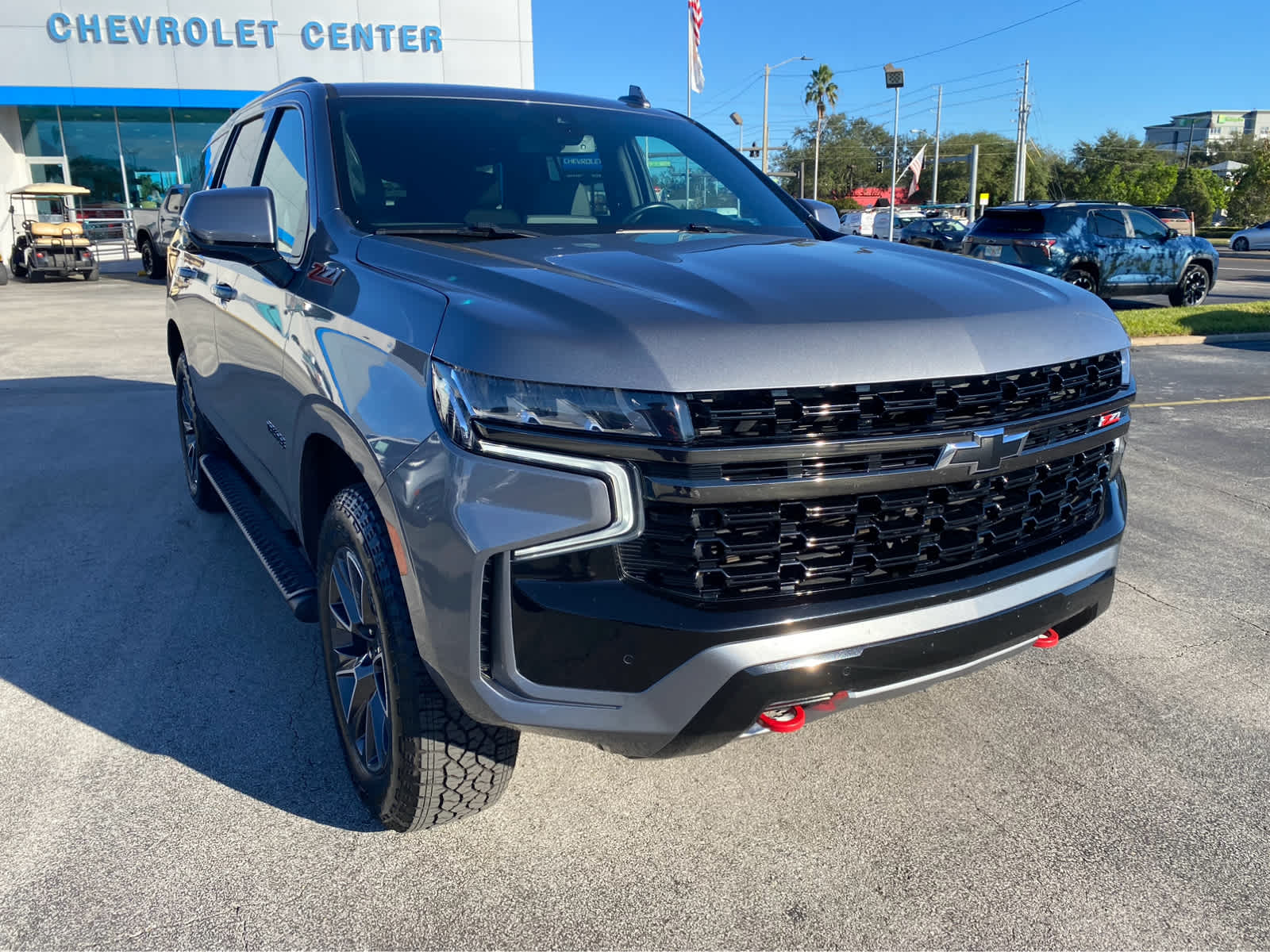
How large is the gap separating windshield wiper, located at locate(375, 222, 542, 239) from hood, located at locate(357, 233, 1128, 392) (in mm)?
178

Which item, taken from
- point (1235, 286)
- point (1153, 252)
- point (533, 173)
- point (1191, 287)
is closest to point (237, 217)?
point (533, 173)

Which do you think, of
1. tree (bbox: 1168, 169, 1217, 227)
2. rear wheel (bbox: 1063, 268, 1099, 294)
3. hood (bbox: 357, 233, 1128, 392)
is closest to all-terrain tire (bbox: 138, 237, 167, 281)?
rear wheel (bbox: 1063, 268, 1099, 294)

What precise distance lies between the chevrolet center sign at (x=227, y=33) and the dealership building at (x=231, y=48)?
0.07 feet

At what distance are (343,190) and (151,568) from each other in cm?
236

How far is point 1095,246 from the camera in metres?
15.2

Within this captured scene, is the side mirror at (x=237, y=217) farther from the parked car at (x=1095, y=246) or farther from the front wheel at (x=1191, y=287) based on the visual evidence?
the front wheel at (x=1191, y=287)

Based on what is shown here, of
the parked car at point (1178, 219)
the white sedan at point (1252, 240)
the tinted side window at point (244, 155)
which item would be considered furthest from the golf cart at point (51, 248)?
the white sedan at point (1252, 240)

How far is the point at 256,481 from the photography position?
3.75m

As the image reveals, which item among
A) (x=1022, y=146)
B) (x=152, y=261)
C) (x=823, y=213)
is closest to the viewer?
(x=823, y=213)

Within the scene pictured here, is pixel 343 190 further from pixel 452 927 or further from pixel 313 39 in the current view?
pixel 313 39

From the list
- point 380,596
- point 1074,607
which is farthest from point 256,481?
point 1074,607

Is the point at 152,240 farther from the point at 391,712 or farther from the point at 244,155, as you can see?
the point at 391,712

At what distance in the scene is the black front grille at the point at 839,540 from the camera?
1.91 m

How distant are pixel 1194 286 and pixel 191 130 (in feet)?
83.7
